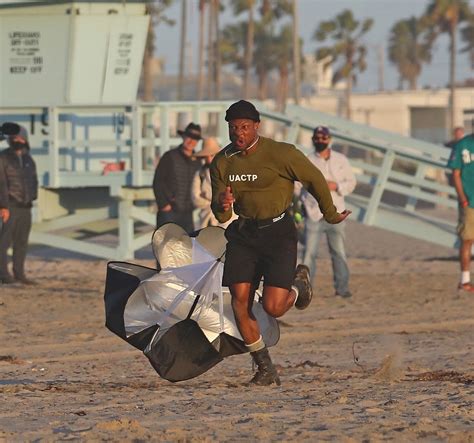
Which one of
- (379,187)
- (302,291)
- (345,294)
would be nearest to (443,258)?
(379,187)

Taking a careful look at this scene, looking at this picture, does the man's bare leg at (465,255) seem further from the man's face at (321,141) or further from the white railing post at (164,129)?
the white railing post at (164,129)

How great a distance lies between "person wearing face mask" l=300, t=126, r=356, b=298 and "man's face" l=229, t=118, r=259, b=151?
550 centimetres

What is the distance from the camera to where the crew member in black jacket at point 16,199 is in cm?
1576

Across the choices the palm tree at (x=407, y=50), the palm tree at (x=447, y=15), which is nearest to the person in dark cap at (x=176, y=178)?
the palm tree at (x=447, y=15)

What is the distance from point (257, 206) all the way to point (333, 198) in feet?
19.4

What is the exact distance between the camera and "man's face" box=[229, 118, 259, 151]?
8.16m

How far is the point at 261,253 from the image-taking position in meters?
8.34

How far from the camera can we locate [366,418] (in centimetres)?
696

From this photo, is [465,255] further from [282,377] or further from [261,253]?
[261,253]

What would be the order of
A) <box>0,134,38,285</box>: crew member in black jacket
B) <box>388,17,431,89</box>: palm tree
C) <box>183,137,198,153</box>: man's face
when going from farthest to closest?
<box>388,17,431,89</box>: palm tree → <box>0,134,38,285</box>: crew member in black jacket → <box>183,137,198,153</box>: man's face

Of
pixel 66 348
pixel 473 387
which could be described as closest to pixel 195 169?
pixel 66 348

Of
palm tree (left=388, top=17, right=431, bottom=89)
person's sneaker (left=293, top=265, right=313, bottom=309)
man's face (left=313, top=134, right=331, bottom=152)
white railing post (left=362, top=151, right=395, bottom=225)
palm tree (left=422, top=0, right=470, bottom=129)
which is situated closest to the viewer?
person's sneaker (left=293, top=265, right=313, bottom=309)

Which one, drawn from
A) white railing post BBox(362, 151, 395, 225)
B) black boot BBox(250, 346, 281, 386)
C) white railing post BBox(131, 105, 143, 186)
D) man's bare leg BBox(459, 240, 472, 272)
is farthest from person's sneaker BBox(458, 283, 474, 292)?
black boot BBox(250, 346, 281, 386)

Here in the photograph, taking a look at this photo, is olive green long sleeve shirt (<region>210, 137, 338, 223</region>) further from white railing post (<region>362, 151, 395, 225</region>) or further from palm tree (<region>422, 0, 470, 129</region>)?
palm tree (<region>422, 0, 470, 129</region>)
